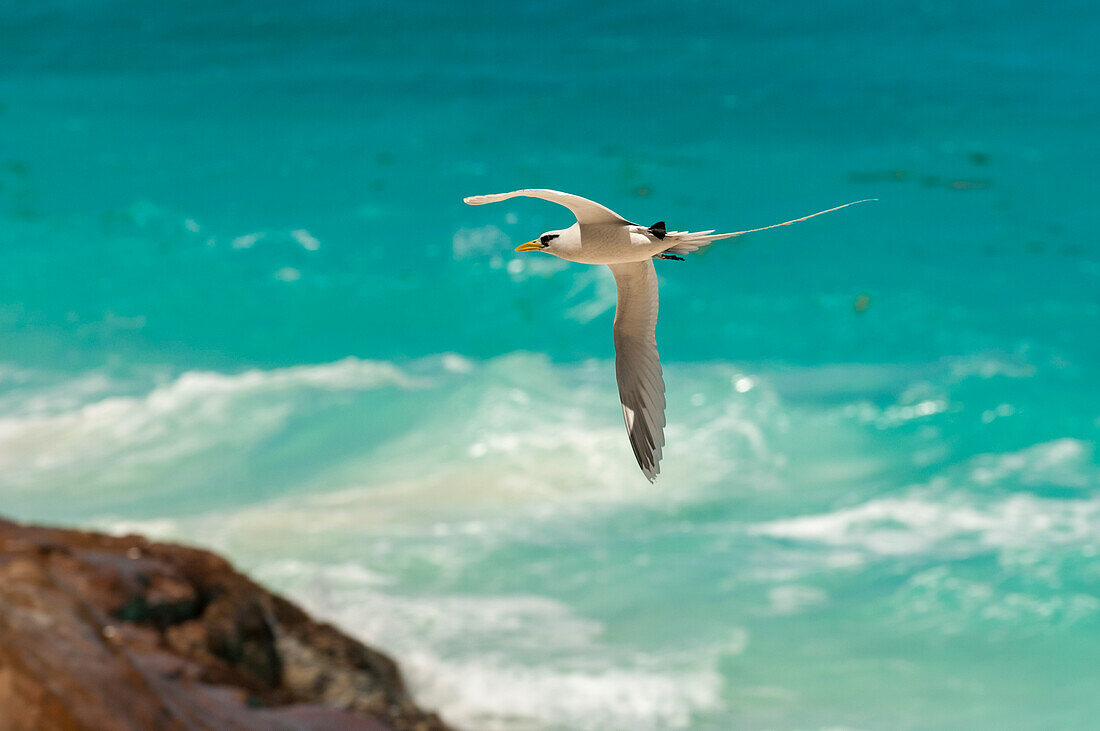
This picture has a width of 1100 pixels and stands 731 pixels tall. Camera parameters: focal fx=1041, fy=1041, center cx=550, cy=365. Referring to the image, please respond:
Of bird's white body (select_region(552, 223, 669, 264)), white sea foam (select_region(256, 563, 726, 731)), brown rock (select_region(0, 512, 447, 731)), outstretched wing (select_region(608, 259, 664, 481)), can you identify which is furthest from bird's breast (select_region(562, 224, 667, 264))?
white sea foam (select_region(256, 563, 726, 731))

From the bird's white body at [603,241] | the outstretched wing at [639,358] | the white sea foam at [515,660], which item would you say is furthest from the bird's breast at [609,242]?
Answer: the white sea foam at [515,660]

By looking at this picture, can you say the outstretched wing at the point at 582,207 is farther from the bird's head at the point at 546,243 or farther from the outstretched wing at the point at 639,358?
the outstretched wing at the point at 639,358

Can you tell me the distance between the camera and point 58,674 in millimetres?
6359

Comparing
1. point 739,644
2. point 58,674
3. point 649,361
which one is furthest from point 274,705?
point 739,644

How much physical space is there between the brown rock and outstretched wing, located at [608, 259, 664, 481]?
3.75 metres

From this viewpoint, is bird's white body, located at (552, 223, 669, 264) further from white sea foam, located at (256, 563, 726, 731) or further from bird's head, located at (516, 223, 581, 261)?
white sea foam, located at (256, 563, 726, 731)

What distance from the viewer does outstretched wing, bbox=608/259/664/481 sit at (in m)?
7.31

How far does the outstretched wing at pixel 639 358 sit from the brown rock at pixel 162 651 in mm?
3755

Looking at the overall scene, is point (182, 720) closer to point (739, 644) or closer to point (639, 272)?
point (639, 272)

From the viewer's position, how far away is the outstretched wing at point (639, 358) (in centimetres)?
731

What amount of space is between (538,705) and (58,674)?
36.8 ft

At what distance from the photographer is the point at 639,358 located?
298 inches

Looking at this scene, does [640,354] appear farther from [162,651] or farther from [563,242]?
[162,651]

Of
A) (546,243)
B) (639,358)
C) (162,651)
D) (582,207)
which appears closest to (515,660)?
(162,651)
